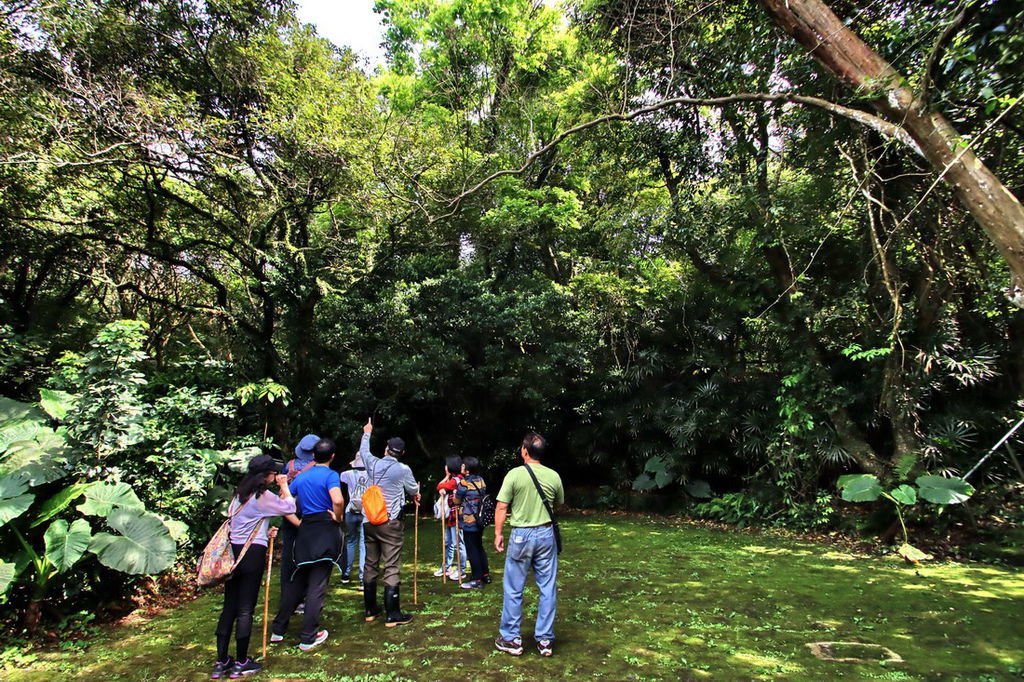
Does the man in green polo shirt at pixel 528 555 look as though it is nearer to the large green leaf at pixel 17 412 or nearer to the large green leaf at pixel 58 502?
the large green leaf at pixel 58 502

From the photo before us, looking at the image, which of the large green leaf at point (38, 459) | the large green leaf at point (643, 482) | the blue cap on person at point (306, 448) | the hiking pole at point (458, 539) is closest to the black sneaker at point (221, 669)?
the blue cap on person at point (306, 448)

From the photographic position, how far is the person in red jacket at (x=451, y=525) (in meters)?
5.43

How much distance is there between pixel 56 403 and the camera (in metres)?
4.91

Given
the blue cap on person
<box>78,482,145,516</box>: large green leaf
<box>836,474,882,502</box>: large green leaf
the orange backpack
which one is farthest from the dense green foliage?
the orange backpack

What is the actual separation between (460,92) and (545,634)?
12.7 meters

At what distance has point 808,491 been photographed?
8773mm

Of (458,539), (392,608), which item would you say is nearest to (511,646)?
(392,608)

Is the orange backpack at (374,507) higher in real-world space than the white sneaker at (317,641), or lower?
higher

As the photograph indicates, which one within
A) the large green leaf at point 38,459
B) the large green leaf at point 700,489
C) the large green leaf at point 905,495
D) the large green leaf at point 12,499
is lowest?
the large green leaf at point 700,489

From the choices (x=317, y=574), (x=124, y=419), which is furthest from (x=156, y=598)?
(x=317, y=574)

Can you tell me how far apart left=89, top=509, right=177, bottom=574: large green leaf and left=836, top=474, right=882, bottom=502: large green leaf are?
7.65m

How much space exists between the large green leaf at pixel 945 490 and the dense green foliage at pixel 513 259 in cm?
66

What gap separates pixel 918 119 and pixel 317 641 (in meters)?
5.74

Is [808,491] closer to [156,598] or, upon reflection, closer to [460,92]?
[156,598]
